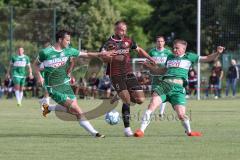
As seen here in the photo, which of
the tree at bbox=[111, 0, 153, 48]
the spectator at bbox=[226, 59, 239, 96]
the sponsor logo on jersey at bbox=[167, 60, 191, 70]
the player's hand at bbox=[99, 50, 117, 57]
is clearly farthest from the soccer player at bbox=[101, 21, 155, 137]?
the tree at bbox=[111, 0, 153, 48]

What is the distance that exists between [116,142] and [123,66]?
293cm

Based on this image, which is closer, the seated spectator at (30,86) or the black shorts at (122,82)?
the black shorts at (122,82)

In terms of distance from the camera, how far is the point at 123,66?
15.9m

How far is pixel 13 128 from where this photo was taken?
16.8 meters

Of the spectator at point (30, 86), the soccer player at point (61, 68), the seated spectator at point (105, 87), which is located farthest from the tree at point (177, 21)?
the soccer player at point (61, 68)

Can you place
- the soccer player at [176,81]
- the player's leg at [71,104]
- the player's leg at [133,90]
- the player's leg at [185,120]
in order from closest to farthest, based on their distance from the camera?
the player's leg at [71,104] → the player's leg at [185,120] → the soccer player at [176,81] → the player's leg at [133,90]

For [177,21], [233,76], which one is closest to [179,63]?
[233,76]

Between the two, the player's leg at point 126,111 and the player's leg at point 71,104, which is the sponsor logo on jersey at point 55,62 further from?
the player's leg at point 126,111

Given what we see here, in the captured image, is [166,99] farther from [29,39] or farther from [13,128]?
[29,39]

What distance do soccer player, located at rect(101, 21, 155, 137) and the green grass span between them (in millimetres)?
792

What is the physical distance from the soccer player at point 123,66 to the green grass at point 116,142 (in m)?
0.79

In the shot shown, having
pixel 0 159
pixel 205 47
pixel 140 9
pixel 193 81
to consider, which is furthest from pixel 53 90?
pixel 140 9

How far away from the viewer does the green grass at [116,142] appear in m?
11.3

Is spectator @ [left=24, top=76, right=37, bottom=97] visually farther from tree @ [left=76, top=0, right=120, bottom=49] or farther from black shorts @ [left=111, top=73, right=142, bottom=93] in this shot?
tree @ [left=76, top=0, right=120, bottom=49]
